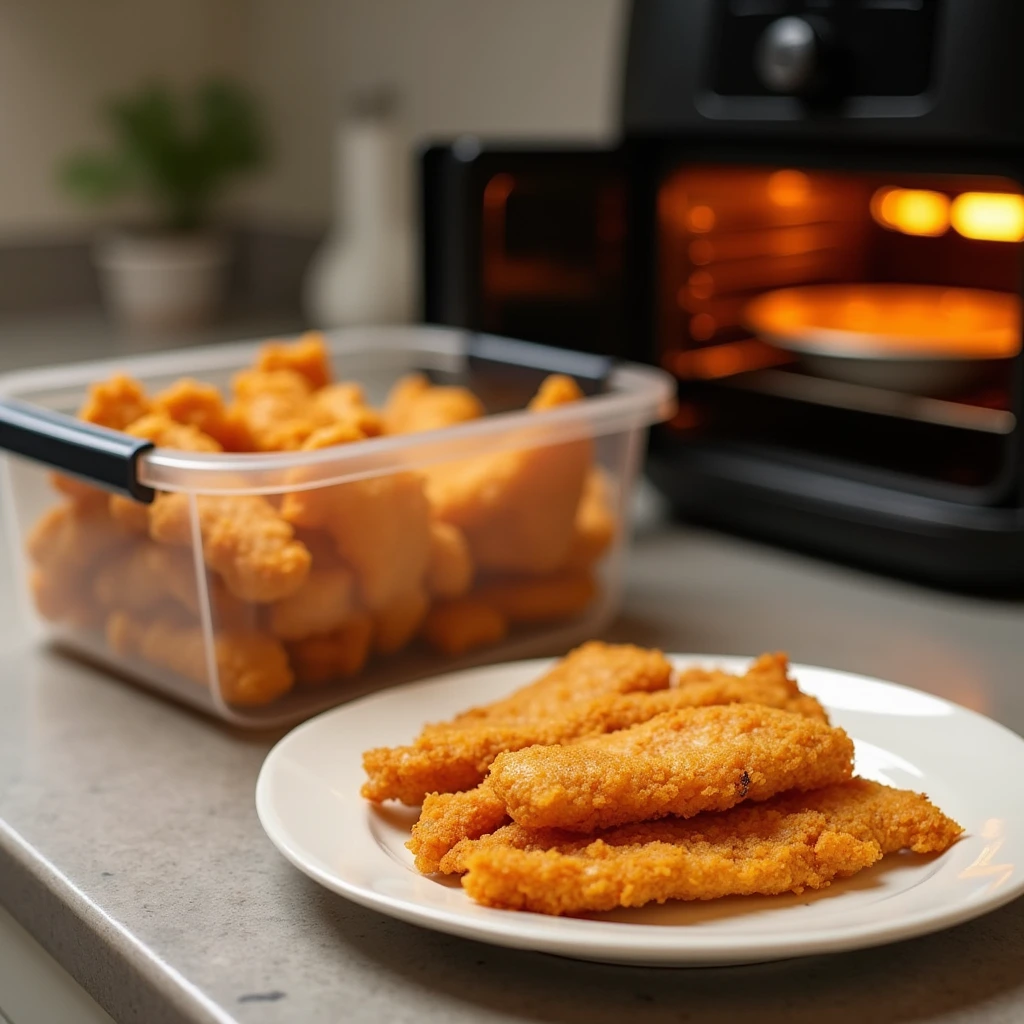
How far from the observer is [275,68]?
7.62ft

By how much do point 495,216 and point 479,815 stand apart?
0.63 metres

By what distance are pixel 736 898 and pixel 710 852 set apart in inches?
0.8

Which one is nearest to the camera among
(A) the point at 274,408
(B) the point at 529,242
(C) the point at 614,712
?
(C) the point at 614,712

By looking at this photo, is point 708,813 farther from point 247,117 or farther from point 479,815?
point 247,117

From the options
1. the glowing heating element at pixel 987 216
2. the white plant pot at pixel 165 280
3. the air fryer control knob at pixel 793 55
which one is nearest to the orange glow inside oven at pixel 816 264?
the glowing heating element at pixel 987 216

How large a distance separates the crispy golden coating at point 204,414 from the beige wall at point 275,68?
1054 mm

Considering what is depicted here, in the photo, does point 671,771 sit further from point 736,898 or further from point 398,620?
point 398,620

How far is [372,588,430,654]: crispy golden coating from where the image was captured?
849 mm

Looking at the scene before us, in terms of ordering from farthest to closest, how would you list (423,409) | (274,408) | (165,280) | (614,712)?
(165,280) < (423,409) < (274,408) < (614,712)

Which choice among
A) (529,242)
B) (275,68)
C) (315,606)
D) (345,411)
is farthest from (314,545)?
(275,68)

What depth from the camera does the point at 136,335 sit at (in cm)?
214

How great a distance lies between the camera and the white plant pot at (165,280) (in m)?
2.13

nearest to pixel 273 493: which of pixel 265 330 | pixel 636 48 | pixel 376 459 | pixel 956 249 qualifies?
pixel 376 459

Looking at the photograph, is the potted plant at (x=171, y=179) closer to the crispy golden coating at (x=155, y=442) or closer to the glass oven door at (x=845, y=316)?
the glass oven door at (x=845, y=316)
